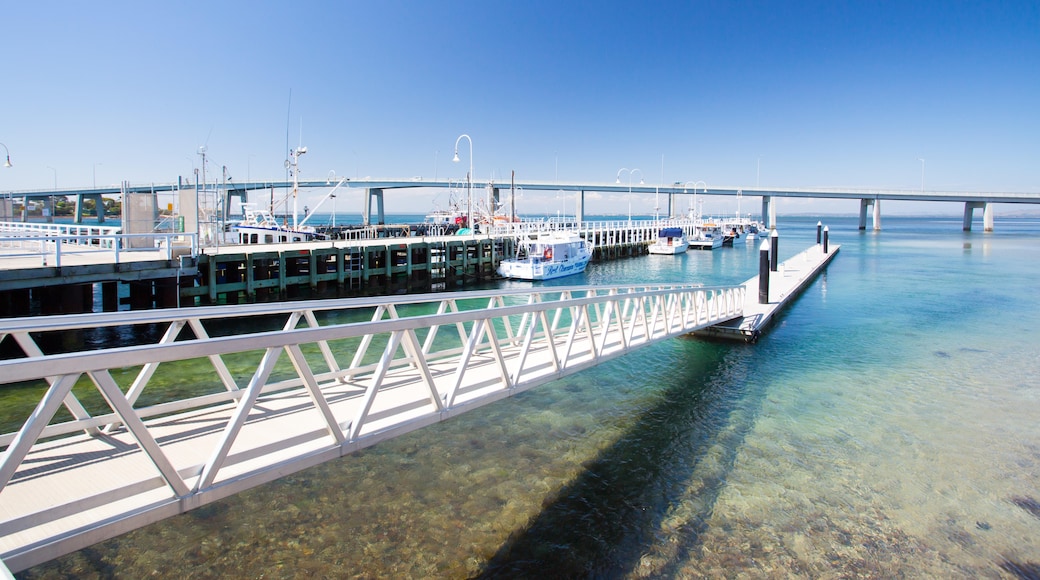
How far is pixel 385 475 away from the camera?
9102 millimetres

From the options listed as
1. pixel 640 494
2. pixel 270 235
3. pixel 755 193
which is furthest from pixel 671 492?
pixel 755 193

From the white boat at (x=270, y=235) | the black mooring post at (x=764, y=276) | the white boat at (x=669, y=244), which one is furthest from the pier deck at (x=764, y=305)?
the white boat at (x=270, y=235)

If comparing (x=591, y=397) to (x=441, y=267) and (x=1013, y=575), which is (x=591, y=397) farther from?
(x=441, y=267)

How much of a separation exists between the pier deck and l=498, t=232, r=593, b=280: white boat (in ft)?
46.7

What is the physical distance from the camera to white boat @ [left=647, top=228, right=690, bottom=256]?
6676cm

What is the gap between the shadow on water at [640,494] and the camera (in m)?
7.04

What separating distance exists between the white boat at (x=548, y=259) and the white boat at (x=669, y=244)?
2048 centimetres

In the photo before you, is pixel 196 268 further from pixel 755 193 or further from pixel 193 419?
pixel 755 193

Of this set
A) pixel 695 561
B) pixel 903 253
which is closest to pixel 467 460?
pixel 695 561

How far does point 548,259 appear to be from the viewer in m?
42.1

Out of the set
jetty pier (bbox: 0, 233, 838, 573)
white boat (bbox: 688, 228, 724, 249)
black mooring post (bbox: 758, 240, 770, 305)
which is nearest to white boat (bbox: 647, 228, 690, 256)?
white boat (bbox: 688, 228, 724, 249)

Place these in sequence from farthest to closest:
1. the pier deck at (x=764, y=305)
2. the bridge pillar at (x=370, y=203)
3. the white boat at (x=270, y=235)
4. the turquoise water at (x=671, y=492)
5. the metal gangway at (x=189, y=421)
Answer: the bridge pillar at (x=370, y=203) < the white boat at (x=270, y=235) < the pier deck at (x=764, y=305) < the turquoise water at (x=671, y=492) < the metal gangway at (x=189, y=421)

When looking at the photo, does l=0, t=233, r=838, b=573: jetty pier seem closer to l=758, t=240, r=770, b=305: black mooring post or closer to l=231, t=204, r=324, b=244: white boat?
l=758, t=240, r=770, b=305: black mooring post

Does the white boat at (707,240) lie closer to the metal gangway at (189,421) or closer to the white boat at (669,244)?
the white boat at (669,244)
